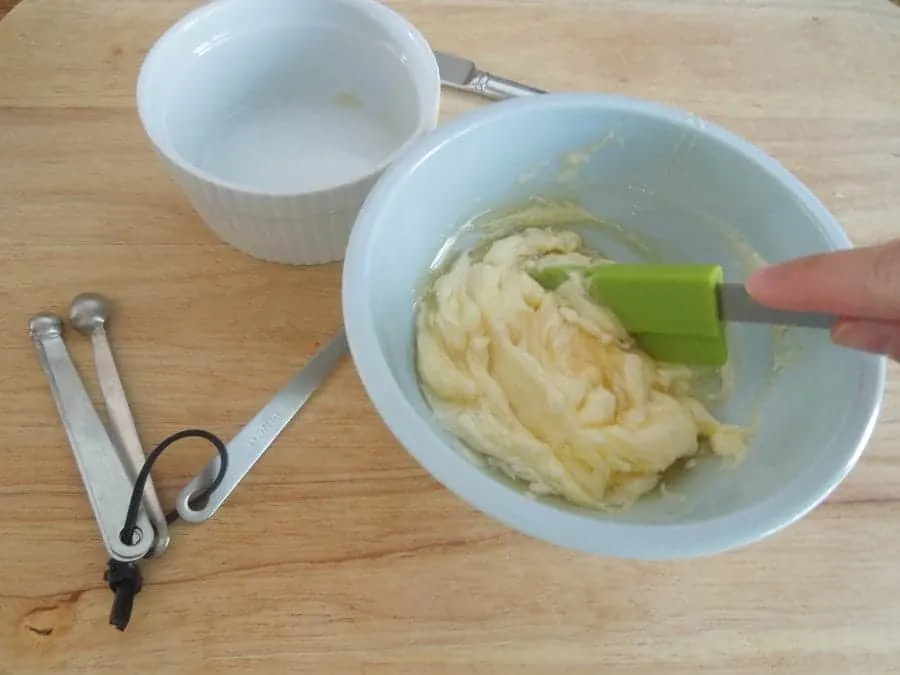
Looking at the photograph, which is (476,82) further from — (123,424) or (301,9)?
(123,424)

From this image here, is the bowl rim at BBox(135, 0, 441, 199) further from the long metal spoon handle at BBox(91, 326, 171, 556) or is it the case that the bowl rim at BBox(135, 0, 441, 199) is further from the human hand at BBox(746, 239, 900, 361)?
the human hand at BBox(746, 239, 900, 361)

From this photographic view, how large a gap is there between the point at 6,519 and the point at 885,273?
0.54 metres

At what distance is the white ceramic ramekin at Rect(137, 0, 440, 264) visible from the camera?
63 centimetres

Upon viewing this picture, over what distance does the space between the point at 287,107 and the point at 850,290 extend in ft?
1.61

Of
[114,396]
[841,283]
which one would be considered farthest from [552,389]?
[114,396]

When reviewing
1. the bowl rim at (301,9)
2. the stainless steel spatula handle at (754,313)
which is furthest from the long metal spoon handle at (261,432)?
the stainless steel spatula handle at (754,313)

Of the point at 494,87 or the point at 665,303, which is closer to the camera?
the point at 665,303

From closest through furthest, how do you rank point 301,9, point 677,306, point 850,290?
point 850,290 → point 677,306 → point 301,9

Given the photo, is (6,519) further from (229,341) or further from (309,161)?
(309,161)

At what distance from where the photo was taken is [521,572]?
585 millimetres

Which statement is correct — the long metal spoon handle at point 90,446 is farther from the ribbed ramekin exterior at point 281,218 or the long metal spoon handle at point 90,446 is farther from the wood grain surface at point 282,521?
the ribbed ramekin exterior at point 281,218

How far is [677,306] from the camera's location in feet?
1.85

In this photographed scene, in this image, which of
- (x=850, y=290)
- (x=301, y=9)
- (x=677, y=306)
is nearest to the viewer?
(x=850, y=290)

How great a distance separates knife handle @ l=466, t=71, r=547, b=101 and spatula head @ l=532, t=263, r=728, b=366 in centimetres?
22
